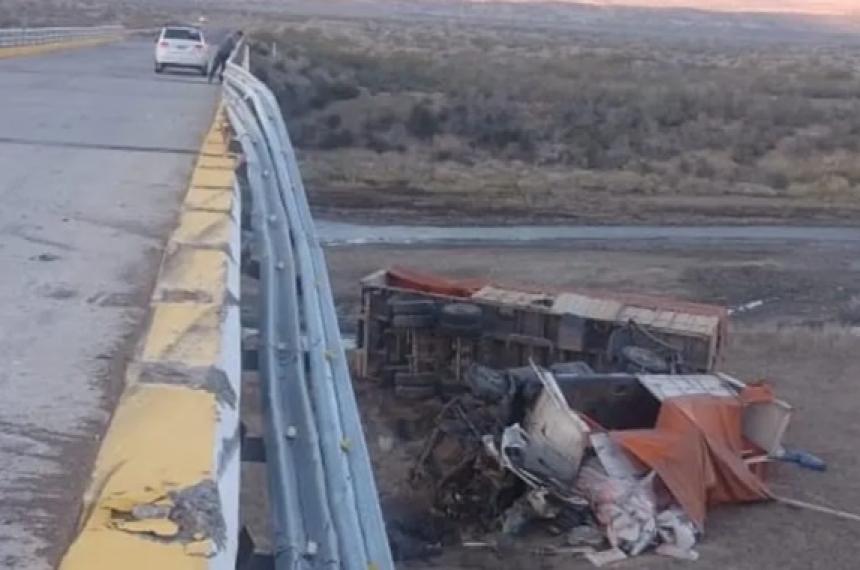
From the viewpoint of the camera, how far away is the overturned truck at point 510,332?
64.4 ft

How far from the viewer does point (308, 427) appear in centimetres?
556

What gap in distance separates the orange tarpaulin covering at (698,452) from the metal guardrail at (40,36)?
3055 cm

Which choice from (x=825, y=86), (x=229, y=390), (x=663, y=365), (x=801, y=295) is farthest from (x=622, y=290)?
(x=825, y=86)

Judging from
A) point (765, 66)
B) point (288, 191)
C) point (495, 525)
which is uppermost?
point (288, 191)

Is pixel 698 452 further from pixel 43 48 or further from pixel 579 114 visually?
pixel 579 114

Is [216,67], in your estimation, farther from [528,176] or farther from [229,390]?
[229,390]

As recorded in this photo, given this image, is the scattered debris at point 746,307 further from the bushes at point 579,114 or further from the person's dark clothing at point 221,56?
the bushes at point 579,114

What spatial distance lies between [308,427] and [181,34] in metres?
40.0

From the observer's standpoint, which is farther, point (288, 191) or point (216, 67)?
point (216, 67)

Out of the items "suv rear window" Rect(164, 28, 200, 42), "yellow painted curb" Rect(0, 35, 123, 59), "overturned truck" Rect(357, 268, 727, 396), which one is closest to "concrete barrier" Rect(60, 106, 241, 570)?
"overturned truck" Rect(357, 268, 727, 396)

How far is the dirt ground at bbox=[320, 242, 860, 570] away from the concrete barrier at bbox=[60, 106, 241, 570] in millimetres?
8438

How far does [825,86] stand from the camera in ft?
293

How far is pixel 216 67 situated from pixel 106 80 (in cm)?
275

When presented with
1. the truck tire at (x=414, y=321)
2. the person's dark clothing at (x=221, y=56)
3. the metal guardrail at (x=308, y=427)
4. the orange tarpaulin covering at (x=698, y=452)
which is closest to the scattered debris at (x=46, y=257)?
the metal guardrail at (x=308, y=427)
